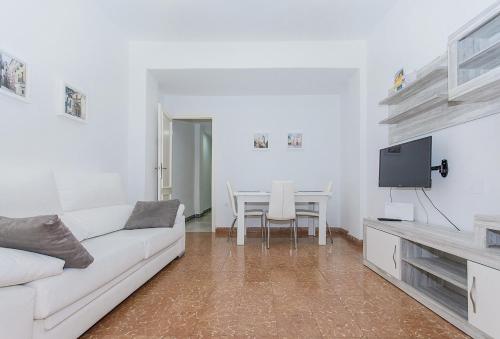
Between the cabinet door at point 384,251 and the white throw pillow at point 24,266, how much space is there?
2.44m

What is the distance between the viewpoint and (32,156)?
2.54 meters

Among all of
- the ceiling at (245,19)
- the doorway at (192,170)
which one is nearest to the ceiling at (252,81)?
the ceiling at (245,19)

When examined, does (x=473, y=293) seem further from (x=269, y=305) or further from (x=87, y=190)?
(x=87, y=190)

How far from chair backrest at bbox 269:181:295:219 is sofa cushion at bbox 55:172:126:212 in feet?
6.58

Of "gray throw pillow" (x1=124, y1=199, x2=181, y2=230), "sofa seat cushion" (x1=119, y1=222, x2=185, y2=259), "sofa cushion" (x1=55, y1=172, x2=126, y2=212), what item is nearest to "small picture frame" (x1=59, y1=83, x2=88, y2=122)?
"sofa cushion" (x1=55, y1=172, x2=126, y2=212)

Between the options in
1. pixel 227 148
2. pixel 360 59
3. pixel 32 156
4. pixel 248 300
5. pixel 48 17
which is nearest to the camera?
pixel 248 300

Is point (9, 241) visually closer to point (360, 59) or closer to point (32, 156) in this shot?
point (32, 156)

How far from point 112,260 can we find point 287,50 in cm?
367

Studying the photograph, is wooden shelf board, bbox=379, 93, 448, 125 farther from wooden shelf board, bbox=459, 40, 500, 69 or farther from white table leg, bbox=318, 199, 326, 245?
white table leg, bbox=318, 199, 326, 245

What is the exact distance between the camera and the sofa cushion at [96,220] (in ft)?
7.89

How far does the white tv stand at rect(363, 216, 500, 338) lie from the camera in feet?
5.39

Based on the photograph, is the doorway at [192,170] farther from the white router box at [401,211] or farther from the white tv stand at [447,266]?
the white tv stand at [447,266]

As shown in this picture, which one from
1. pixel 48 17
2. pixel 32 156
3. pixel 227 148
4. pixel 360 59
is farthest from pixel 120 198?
pixel 360 59

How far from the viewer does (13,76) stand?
2344mm
